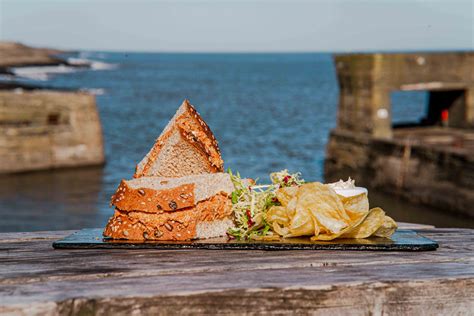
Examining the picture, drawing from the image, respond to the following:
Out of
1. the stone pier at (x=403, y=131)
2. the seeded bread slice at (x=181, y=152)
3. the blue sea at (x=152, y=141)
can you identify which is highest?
the seeded bread slice at (x=181, y=152)

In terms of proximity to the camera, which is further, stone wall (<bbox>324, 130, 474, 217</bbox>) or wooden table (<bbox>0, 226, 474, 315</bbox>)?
stone wall (<bbox>324, 130, 474, 217</bbox>)

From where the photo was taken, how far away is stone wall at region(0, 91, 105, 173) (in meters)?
28.7

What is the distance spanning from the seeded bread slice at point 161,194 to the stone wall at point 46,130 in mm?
25057

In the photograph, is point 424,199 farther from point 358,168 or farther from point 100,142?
point 100,142

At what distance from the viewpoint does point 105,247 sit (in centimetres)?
425

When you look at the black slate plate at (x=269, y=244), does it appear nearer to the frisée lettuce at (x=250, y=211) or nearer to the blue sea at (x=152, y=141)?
the frisée lettuce at (x=250, y=211)

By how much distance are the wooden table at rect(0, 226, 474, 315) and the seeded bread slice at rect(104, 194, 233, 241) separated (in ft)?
1.04

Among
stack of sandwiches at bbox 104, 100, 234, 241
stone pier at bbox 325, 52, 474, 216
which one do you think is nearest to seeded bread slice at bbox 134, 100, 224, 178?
stack of sandwiches at bbox 104, 100, 234, 241

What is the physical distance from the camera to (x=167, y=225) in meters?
4.38

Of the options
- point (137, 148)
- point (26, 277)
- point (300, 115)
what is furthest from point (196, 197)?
point (300, 115)

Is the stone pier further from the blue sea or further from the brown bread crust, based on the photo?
the brown bread crust

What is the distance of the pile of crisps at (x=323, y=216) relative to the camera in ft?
14.4

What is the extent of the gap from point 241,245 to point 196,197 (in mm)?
441

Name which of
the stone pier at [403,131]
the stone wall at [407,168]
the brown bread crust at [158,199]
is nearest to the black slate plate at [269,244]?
the brown bread crust at [158,199]
